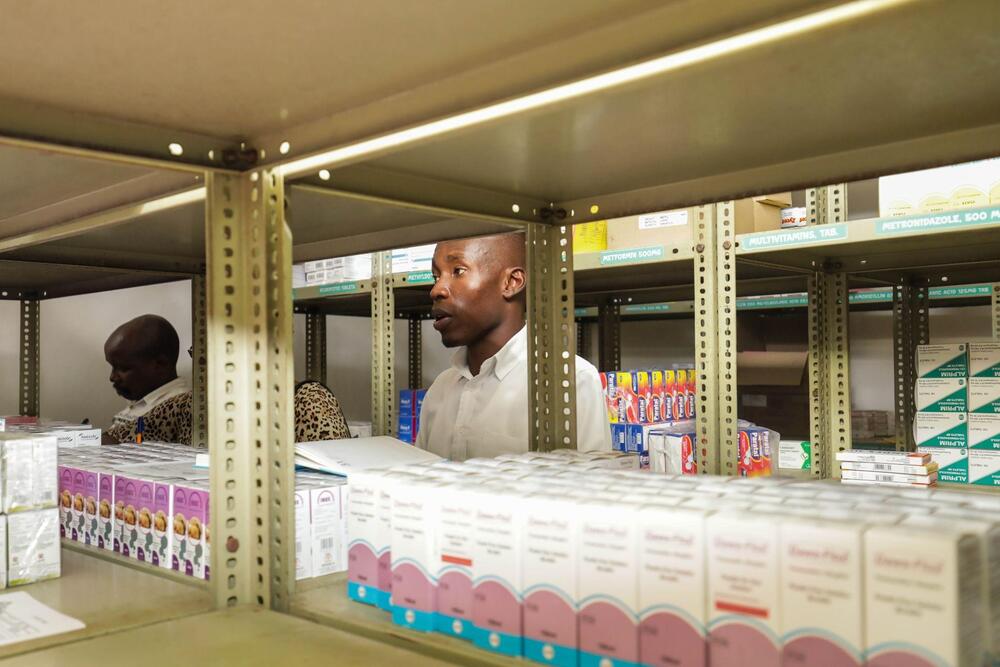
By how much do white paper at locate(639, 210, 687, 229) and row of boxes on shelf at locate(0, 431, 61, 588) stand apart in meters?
2.06

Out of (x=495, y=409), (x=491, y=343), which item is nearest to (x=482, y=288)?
(x=491, y=343)

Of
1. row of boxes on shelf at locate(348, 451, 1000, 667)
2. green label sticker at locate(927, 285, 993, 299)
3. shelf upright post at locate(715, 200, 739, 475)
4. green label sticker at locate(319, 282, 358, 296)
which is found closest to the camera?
row of boxes on shelf at locate(348, 451, 1000, 667)

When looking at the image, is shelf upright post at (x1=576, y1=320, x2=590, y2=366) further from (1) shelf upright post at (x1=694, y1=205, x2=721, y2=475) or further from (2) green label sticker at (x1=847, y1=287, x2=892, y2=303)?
(1) shelf upright post at (x1=694, y1=205, x2=721, y2=475)

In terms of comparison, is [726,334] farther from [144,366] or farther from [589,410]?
[144,366]

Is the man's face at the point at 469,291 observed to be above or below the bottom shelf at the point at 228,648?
above

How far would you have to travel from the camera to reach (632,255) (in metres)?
2.84

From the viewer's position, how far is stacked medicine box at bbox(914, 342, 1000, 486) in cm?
249

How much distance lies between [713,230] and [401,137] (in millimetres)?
1790

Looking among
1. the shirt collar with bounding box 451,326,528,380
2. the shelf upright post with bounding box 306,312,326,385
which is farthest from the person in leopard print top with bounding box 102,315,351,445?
the shelf upright post with bounding box 306,312,326,385

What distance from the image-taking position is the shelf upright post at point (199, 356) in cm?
231

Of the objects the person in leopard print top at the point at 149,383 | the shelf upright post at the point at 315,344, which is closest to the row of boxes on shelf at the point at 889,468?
the person in leopard print top at the point at 149,383

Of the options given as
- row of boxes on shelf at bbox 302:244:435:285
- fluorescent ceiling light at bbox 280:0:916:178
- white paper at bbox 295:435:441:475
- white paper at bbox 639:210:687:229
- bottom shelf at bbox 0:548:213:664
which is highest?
white paper at bbox 639:210:687:229

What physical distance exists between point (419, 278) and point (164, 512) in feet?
6.83

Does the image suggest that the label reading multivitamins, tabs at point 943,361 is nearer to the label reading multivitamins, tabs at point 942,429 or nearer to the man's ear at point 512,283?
the label reading multivitamins, tabs at point 942,429
